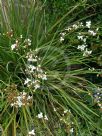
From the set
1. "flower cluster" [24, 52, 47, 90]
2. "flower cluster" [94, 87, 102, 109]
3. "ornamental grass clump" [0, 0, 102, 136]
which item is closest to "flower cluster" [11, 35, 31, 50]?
"ornamental grass clump" [0, 0, 102, 136]

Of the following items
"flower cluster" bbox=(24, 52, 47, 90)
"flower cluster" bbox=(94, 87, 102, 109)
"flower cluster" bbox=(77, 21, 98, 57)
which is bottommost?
"flower cluster" bbox=(94, 87, 102, 109)

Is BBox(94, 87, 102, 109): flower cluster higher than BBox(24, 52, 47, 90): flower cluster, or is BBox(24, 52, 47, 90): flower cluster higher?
BBox(24, 52, 47, 90): flower cluster

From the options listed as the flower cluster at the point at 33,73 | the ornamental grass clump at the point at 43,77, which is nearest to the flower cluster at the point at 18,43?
the ornamental grass clump at the point at 43,77

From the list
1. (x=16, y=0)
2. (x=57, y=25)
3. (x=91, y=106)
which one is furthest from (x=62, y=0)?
(x=91, y=106)

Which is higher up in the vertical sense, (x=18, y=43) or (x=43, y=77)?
(x=18, y=43)

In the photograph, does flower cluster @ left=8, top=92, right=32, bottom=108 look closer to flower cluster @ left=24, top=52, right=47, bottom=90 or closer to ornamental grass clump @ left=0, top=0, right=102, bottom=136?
ornamental grass clump @ left=0, top=0, right=102, bottom=136

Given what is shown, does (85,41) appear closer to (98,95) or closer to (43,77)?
(98,95)

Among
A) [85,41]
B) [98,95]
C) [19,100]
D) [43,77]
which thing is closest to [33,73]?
[43,77]
